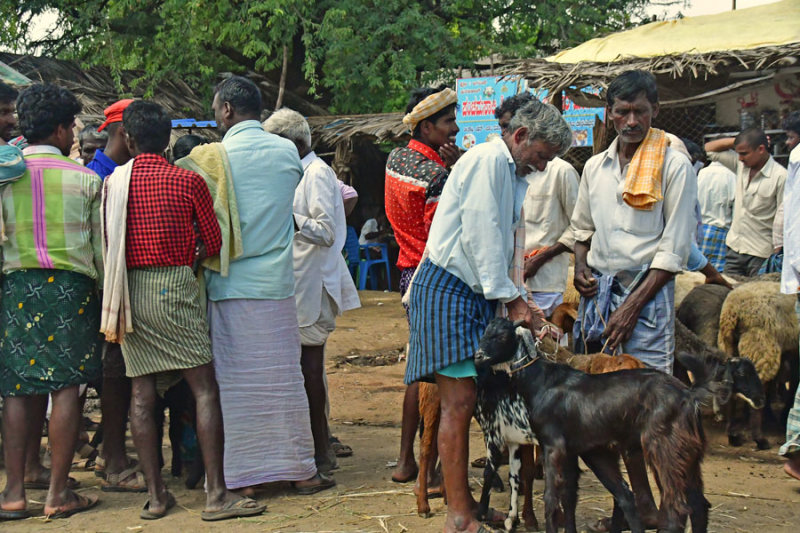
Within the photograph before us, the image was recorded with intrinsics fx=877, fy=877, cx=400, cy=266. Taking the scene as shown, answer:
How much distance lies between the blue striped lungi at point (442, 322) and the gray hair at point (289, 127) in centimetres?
188

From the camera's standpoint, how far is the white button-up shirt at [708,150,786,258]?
829cm

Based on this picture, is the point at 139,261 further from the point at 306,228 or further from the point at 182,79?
the point at 182,79

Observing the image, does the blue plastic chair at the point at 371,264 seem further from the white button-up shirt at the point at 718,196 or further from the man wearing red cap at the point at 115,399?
the man wearing red cap at the point at 115,399

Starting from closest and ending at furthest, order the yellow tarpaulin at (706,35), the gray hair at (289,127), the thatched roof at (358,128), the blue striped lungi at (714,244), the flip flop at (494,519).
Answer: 1. the flip flop at (494,519)
2. the gray hair at (289,127)
3. the blue striped lungi at (714,244)
4. the yellow tarpaulin at (706,35)
5. the thatched roof at (358,128)

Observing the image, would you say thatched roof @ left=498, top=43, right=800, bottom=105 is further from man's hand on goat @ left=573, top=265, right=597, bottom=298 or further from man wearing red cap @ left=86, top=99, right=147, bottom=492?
man wearing red cap @ left=86, top=99, right=147, bottom=492

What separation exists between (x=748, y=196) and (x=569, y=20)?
10.2 m

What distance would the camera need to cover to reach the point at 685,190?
15.2ft

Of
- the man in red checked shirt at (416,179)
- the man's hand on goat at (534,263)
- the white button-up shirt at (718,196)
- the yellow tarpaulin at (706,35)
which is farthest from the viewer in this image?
the yellow tarpaulin at (706,35)

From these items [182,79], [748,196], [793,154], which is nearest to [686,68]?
[748,196]

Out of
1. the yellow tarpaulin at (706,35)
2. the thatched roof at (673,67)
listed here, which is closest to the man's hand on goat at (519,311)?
the thatched roof at (673,67)

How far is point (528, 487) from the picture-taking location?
15.1 ft

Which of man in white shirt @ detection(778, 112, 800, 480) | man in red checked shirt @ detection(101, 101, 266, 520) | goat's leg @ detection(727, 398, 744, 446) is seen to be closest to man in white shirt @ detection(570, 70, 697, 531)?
man in white shirt @ detection(778, 112, 800, 480)

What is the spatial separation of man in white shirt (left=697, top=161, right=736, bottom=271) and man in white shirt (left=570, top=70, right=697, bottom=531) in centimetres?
507

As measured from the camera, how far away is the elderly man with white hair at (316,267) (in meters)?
5.62
